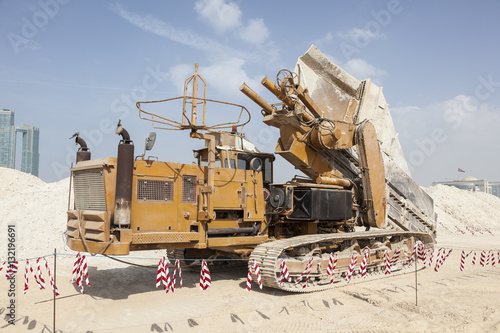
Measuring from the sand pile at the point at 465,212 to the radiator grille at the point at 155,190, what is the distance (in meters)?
23.7

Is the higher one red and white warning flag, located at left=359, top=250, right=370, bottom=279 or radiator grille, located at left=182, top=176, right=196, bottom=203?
radiator grille, located at left=182, top=176, right=196, bottom=203

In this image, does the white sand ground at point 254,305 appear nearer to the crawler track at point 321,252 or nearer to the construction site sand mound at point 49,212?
the crawler track at point 321,252

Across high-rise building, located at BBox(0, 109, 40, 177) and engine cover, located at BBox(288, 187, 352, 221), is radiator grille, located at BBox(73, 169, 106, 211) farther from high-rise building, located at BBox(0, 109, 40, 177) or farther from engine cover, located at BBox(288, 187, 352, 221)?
high-rise building, located at BBox(0, 109, 40, 177)

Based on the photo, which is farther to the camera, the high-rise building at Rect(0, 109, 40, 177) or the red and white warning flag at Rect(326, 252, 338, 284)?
the high-rise building at Rect(0, 109, 40, 177)

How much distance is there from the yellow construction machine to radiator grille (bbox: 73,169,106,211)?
0.02m

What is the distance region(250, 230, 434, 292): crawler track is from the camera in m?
8.45

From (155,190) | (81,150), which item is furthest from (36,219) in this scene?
(155,190)

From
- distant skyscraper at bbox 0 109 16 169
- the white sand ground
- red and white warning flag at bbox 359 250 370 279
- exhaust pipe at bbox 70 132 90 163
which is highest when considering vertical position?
distant skyscraper at bbox 0 109 16 169

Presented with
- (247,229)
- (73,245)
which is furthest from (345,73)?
(73,245)

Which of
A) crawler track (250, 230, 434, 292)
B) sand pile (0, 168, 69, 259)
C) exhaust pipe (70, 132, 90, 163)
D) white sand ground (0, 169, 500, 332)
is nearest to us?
white sand ground (0, 169, 500, 332)

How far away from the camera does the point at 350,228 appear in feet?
38.5

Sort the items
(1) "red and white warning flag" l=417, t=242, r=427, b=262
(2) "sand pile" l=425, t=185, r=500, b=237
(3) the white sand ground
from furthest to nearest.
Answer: (2) "sand pile" l=425, t=185, r=500, b=237, (1) "red and white warning flag" l=417, t=242, r=427, b=262, (3) the white sand ground

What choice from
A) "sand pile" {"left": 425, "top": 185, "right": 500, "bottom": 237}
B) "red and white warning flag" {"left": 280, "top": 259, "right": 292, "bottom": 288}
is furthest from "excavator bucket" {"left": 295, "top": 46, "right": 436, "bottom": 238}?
"sand pile" {"left": 425, "top": 185, "right": 500, "bottom": 237}

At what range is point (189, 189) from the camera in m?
8.55
